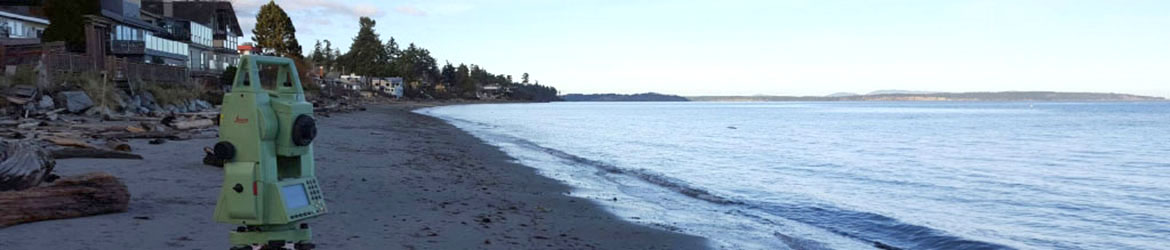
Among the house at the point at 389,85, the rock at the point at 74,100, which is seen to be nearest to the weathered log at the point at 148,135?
the rock at the point at 74,100

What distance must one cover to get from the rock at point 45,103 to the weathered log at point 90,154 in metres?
12.7

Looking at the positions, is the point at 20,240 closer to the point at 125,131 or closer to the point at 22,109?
the point at 125,131

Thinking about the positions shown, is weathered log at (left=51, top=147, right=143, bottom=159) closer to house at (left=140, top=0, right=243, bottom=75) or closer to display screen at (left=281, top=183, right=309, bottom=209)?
display screen at (left=281, top=183, right=309, bottom=209)

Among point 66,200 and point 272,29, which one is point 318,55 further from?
point 66,200

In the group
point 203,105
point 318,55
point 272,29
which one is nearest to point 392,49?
point 318,55

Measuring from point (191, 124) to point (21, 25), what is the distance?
108ft

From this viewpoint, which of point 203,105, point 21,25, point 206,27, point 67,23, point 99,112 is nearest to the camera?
point 99,112

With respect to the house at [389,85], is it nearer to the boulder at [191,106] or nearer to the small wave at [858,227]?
the boulder at [191,106]

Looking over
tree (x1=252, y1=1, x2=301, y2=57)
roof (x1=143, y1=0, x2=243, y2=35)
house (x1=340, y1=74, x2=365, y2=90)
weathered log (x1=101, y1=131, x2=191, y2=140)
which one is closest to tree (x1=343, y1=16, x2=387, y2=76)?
house (x1=340, y1=74, x2=365, y2=90)

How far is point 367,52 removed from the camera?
6048 inches

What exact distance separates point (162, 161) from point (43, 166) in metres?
5.99

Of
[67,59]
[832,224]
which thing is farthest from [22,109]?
[832,224]

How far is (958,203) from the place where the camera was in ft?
53.1

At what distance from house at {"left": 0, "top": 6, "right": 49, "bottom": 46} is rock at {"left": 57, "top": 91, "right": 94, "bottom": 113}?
1954 centimetres
